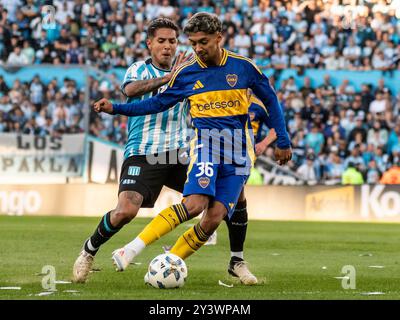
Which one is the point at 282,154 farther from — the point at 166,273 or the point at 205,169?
the point at 166,273

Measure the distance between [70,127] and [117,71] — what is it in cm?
181

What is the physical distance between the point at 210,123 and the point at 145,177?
112cm

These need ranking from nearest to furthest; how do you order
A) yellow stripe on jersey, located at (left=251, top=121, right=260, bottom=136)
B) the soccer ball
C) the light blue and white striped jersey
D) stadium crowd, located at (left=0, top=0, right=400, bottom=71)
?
the soccer ball
the light blue and white striped jersey
yellow stripe on jersey, located at (left=251, top=121, right=260, bottom=136)
stadium crowd, located at (left=0, top=0, right=400, bottom=71)

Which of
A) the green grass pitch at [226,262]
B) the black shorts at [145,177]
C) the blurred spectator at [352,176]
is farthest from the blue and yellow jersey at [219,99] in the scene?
the blurred spectator at [352,176]

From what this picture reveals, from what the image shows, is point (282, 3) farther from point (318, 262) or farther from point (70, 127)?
point (318, 262)

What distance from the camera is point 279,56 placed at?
84.7ft

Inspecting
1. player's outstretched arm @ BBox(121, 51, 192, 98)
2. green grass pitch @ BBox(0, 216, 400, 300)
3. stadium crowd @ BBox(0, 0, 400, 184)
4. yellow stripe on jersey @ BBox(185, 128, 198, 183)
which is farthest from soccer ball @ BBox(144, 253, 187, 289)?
stadium crowd @ BBox(0, 0, 400, 184)

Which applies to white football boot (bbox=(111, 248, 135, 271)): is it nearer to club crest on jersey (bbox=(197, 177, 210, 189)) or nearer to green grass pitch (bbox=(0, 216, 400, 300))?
green grass pitch (bbox=(0, 216, 400, 300))

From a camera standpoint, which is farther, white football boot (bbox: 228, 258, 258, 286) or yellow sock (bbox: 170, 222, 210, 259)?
white football boot (bbox: 228, 258, 258, 286)

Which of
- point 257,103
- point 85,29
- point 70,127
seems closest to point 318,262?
point 257,103

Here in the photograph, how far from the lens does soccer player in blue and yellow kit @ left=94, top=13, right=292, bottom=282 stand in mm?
8234

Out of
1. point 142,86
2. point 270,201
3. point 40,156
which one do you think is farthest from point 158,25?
point 270,201

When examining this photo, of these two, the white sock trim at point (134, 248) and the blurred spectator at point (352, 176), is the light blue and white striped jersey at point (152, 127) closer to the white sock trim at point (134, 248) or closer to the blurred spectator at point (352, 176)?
the white sock trim at point (134, 248)

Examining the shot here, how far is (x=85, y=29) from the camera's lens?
26750 mm
